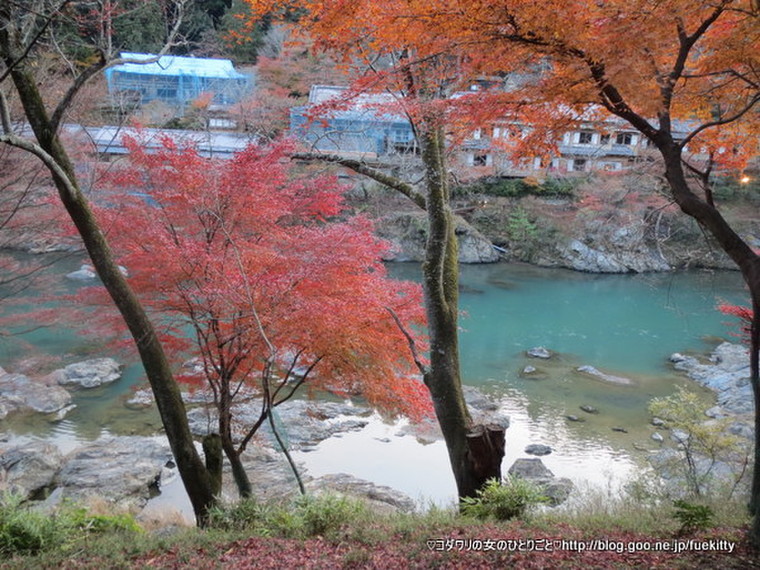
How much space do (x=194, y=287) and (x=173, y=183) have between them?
4.86 feet

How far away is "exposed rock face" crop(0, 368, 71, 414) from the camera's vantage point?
991 centimetres

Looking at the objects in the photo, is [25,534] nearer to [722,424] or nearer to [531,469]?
[531,469]

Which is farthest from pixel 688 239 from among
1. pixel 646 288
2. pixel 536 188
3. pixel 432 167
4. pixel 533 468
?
pixel 432 167

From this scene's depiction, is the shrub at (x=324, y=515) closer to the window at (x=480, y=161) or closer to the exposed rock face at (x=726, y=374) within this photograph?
the exposed rock face at (x=726, y=374)

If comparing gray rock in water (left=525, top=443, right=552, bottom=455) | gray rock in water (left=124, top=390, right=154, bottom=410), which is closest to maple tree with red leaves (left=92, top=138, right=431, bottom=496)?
gray rock in water (left=525, top=443, right=552, bottom=455)

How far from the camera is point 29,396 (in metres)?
10.2

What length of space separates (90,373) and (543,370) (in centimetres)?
1031

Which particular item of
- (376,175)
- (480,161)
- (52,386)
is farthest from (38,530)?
(480,161)

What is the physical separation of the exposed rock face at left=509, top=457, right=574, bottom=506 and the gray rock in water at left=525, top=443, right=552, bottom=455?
17.4 inches

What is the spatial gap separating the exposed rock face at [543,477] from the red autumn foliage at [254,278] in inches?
93.5

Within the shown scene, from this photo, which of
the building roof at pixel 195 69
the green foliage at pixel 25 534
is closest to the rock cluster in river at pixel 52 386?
the green foliage at pixel 25 534

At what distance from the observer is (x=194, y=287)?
215 inches

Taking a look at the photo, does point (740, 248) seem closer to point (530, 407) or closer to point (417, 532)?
point (417, 532)

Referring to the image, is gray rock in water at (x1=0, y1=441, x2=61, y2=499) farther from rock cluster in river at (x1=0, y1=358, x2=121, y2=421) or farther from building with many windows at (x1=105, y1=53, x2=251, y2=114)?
building with many windows at (x1=105, y1=53, x2=251, y2=114)
